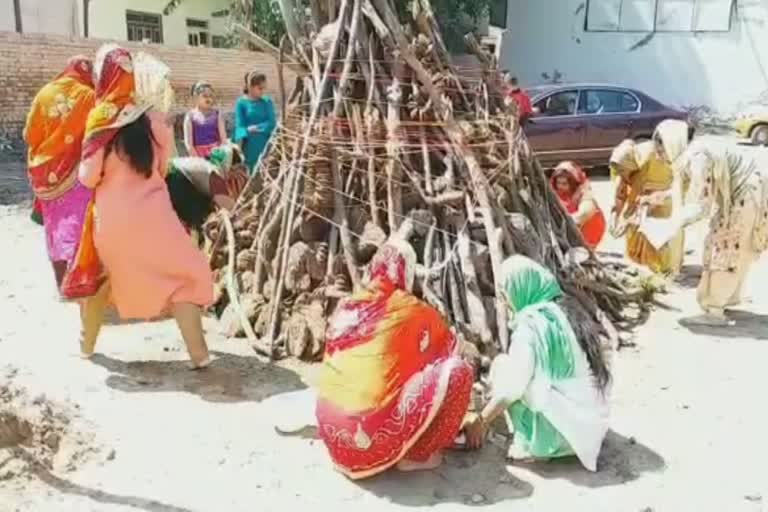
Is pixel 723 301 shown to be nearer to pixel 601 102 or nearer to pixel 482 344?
pixel 482 344

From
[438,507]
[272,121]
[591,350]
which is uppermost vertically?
[272,121]

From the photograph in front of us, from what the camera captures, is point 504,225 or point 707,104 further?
point 707,104

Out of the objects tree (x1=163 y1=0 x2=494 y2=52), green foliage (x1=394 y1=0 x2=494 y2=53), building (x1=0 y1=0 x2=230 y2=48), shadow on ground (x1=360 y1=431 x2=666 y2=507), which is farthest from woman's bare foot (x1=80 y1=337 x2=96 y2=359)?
green foliage (x1=394 y1=0 x2=494 y2=53)

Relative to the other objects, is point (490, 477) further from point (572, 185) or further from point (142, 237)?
point (572, 185)

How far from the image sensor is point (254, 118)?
303 inches

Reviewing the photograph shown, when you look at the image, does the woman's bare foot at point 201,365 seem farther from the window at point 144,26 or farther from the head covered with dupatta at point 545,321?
the window at point 144,26

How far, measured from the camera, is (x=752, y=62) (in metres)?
20.0

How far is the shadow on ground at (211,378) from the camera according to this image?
4609mm

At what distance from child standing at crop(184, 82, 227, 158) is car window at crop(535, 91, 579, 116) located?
24.1 ft

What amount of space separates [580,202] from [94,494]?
4.69 meters

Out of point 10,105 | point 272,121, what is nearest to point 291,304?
point 272,121

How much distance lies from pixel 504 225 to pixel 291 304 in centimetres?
144

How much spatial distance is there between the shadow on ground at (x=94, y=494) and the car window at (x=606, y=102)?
1153 centimetres

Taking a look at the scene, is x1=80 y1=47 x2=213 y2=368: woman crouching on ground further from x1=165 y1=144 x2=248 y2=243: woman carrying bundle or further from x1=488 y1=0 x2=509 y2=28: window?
x1=488 y1=0 x2=509 y2=28: window
